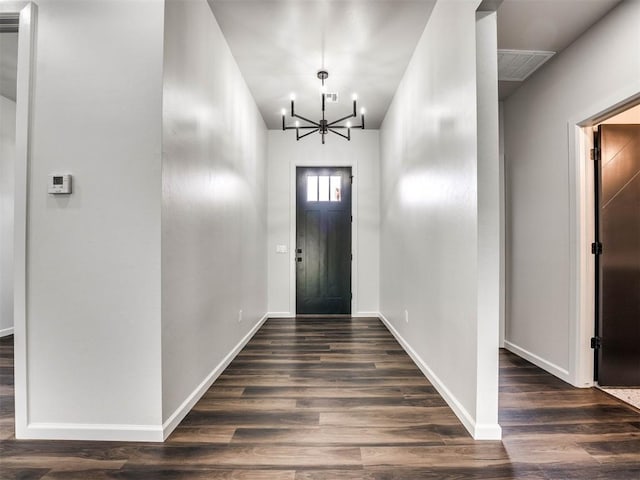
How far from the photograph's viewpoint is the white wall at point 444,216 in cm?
186

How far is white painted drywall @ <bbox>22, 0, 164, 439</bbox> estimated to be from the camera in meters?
1.78

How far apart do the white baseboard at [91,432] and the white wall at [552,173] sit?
3.15 m

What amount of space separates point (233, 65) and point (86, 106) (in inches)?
68.3

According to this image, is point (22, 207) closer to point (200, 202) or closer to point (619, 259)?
point (200, 202)

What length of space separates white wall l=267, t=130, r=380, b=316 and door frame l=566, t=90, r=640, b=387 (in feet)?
8.93

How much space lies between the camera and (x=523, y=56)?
2795 millimetres

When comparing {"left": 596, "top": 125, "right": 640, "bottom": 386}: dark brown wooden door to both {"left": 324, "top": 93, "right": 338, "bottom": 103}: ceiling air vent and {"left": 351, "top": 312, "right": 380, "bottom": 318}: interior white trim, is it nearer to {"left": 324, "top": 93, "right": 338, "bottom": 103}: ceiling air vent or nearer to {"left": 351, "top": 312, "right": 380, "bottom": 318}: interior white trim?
{"left": 324, "top": 93, "right": 338, "bottom": 103}: ceiling air vent

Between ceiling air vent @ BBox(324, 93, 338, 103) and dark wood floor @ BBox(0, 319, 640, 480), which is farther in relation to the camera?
ceiling air vent @ BBox(324, 93, 338, 103)

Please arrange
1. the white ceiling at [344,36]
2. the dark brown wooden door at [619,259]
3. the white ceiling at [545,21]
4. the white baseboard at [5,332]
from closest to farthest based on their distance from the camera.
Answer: the white ceiling at [545,21]
the white ceiling at [344,36]
the dark brown wooden door at [619,259]
the white baseboard at [5,332]

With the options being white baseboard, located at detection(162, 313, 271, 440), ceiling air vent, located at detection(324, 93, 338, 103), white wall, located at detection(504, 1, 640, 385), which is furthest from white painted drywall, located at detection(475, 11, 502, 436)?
ceiling air vent, located at detection(324, 93, 338, 103)

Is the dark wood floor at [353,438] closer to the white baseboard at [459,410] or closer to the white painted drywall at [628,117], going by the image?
the white baseboard at [459,410]

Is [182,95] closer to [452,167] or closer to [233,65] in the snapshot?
[233,65]

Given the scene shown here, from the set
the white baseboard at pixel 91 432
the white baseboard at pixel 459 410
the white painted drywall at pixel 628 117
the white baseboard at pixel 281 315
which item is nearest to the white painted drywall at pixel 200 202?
the white baseboard at pixel 91 432

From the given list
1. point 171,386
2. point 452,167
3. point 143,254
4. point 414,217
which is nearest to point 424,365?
point 414,217
